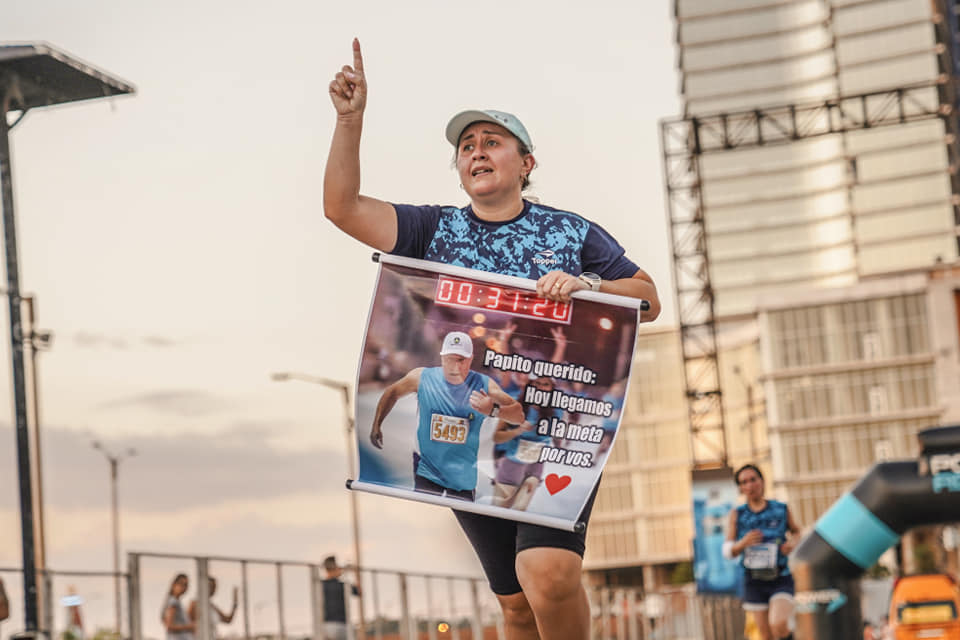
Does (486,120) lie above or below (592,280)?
above

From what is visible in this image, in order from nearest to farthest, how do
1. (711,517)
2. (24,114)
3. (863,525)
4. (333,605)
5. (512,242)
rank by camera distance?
(512,242)
(24,114)
(333,605)
(863,525)
(711,517)

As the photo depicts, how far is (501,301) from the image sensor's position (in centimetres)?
420

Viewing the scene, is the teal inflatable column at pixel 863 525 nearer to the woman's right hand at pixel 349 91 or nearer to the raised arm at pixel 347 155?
the raised arm at pixel 347 155

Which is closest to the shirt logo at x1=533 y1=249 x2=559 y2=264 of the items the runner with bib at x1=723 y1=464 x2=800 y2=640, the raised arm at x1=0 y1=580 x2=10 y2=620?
the raised arm at x1=0 y1=580 x2=10 y2=620

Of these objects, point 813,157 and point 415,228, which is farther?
point 813,157

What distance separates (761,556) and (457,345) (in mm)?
6433

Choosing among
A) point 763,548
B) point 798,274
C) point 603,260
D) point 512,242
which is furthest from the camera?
point 798,274

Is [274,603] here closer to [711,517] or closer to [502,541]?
[502,541]

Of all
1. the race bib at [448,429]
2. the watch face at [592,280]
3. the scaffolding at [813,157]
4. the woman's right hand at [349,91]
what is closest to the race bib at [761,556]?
the watch face at [592,280]

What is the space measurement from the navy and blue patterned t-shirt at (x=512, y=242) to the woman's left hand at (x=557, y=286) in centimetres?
19

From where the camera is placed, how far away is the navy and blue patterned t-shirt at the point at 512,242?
4363mm

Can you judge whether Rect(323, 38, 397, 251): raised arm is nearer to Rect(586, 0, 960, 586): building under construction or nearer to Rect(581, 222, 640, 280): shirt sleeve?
Rect(581, 222, 640, 280): shirt sleeve

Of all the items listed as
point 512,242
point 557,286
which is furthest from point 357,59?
point 557,286

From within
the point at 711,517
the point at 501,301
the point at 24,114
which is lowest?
the point at 501,301
